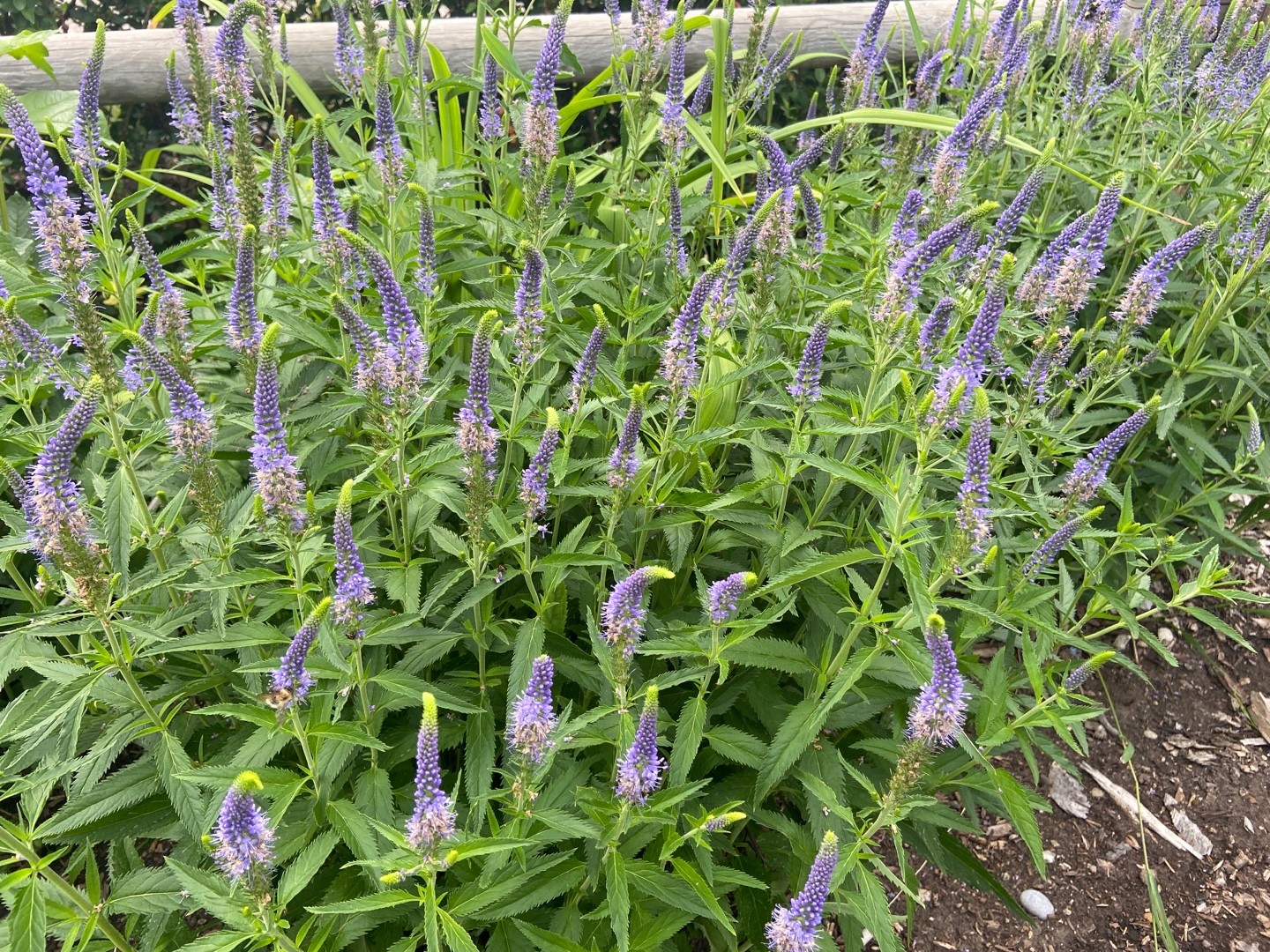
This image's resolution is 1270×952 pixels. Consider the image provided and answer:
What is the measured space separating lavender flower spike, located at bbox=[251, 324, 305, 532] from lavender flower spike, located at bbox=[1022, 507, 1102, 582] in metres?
2.52

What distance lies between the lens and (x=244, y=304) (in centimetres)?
300

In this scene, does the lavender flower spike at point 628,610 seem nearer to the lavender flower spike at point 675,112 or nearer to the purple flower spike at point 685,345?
the purple flower spike at point 685,345

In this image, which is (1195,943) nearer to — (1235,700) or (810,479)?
(1235,700)

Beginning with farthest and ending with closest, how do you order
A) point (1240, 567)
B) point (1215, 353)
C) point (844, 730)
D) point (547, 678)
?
point (1240, 567)
point (1215, 353)
point (844, 730)
point (547, 678)

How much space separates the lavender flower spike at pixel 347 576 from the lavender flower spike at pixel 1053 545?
2.30 m

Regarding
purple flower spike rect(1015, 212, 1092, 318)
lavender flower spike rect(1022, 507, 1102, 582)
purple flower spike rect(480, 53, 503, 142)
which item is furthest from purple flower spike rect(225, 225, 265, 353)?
purple flower spike rect(1015, 212, 1092, 318)

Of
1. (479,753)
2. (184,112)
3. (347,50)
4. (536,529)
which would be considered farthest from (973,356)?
(184,112)

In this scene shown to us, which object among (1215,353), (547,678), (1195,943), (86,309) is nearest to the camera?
(547,678)

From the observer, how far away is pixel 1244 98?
557 cm

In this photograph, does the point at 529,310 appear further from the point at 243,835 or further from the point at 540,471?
the point at 243,835

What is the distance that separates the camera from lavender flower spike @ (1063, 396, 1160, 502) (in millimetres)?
3307

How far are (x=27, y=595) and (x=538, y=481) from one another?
1996mm

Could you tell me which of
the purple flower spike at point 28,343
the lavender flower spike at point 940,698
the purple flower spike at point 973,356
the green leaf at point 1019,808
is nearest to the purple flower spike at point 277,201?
the purple flower spike at point 28,343

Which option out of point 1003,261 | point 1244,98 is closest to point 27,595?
point 1003,261
